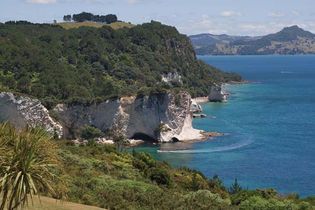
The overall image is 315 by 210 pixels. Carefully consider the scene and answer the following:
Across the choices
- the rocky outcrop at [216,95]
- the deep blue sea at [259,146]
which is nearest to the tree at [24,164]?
the deep blue sea at [259,146]

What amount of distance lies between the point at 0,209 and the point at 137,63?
340 feet

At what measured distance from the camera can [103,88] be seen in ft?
309

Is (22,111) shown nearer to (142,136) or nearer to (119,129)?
(119,129)

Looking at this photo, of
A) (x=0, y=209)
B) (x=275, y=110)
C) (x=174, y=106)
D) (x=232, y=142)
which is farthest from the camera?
(x=275, y=110)

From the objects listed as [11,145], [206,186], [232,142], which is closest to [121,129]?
[232,142]

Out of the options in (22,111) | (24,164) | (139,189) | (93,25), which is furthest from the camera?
(93,25)

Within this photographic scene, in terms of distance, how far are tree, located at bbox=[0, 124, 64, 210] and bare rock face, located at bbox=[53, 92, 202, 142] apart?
215ft

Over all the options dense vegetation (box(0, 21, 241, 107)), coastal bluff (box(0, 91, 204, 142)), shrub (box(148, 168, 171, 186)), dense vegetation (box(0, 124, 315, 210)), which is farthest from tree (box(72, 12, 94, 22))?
shrub (box(148, 168, 171, 186))

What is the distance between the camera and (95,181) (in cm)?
2720

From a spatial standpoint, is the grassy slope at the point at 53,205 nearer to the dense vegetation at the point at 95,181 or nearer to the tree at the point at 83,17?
the dense vegetation at the point at 95,181

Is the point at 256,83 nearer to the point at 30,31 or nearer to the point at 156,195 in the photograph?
the point at 30,31

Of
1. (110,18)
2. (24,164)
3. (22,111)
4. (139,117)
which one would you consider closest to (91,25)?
(110,18)

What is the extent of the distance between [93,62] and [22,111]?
3563 centimetres

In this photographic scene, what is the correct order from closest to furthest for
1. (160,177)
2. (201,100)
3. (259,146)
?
(160,177)
(259,146)
(201,100)
